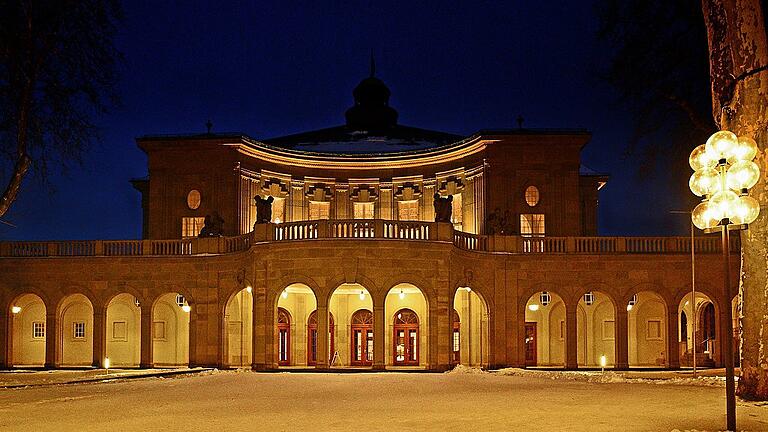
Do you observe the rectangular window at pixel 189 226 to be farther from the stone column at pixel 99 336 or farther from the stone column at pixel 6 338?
the stone column at pixel 6 338

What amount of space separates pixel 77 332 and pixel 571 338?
73.9ft

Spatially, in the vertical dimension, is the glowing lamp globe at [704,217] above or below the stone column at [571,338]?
above

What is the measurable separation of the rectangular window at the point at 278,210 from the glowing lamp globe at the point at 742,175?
104 feet

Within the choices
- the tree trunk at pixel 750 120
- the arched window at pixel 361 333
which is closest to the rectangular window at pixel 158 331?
the arched window at pixel 361 333

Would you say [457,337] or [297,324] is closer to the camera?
[297,324]

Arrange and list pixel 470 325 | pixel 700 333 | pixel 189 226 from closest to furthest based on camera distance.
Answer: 1. pixel 470 325
2. pixel 189 226
3. pixel 700 333

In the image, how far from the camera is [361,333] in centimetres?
4125

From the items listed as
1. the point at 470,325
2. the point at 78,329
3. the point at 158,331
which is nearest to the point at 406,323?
the point at 470,325

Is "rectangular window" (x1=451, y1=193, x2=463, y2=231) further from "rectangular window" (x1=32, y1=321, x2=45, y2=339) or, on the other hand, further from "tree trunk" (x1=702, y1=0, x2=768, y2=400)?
"tree trunk" (x1=702, y1=0, x2=768, y2=400)

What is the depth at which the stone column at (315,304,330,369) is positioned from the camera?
33291 mm

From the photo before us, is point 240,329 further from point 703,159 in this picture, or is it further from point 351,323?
point 703,159

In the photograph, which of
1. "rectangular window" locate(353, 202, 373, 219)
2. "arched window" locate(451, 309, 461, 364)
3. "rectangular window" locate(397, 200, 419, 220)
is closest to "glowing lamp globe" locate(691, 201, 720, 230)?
"arched window" locate(451, 309, 461, 364)

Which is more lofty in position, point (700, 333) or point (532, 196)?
point (532, 196)

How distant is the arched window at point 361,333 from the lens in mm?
40969
